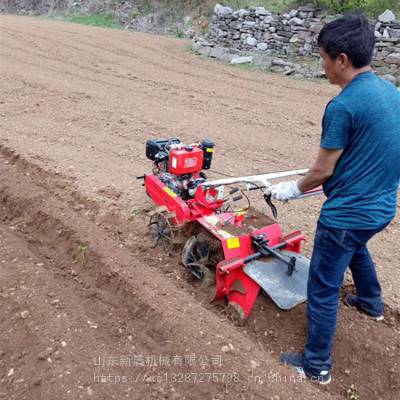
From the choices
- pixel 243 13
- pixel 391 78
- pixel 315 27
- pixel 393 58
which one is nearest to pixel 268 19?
pixel 243 13

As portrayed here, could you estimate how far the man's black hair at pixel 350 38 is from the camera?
2.44m

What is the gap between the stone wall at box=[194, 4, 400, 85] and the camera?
1045cm

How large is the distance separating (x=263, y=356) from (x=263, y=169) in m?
3.11

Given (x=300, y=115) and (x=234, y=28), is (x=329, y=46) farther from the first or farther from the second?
(x=234, y=28)

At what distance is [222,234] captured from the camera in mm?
3510

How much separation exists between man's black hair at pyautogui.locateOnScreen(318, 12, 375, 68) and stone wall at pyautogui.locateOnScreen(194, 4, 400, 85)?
8587mm

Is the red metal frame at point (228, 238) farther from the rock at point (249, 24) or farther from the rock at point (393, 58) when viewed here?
the rock at point (249, 24)

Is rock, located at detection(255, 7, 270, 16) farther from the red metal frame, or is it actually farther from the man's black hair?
the man's black hair

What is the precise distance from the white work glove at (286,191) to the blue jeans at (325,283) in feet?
0.79

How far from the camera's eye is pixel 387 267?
4184mm

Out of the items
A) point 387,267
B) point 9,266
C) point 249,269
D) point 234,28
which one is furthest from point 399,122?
point 234,28

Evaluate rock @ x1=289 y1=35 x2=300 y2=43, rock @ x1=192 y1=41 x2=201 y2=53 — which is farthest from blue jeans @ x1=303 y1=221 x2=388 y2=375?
rock @ x1=192 y1=41 x2=201 y2=53

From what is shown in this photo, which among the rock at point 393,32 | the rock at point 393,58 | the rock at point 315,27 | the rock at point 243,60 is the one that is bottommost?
the rock at point 243,60

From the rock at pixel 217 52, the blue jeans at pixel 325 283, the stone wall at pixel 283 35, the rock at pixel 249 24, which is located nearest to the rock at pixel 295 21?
the stone wall at pixel 283 35
